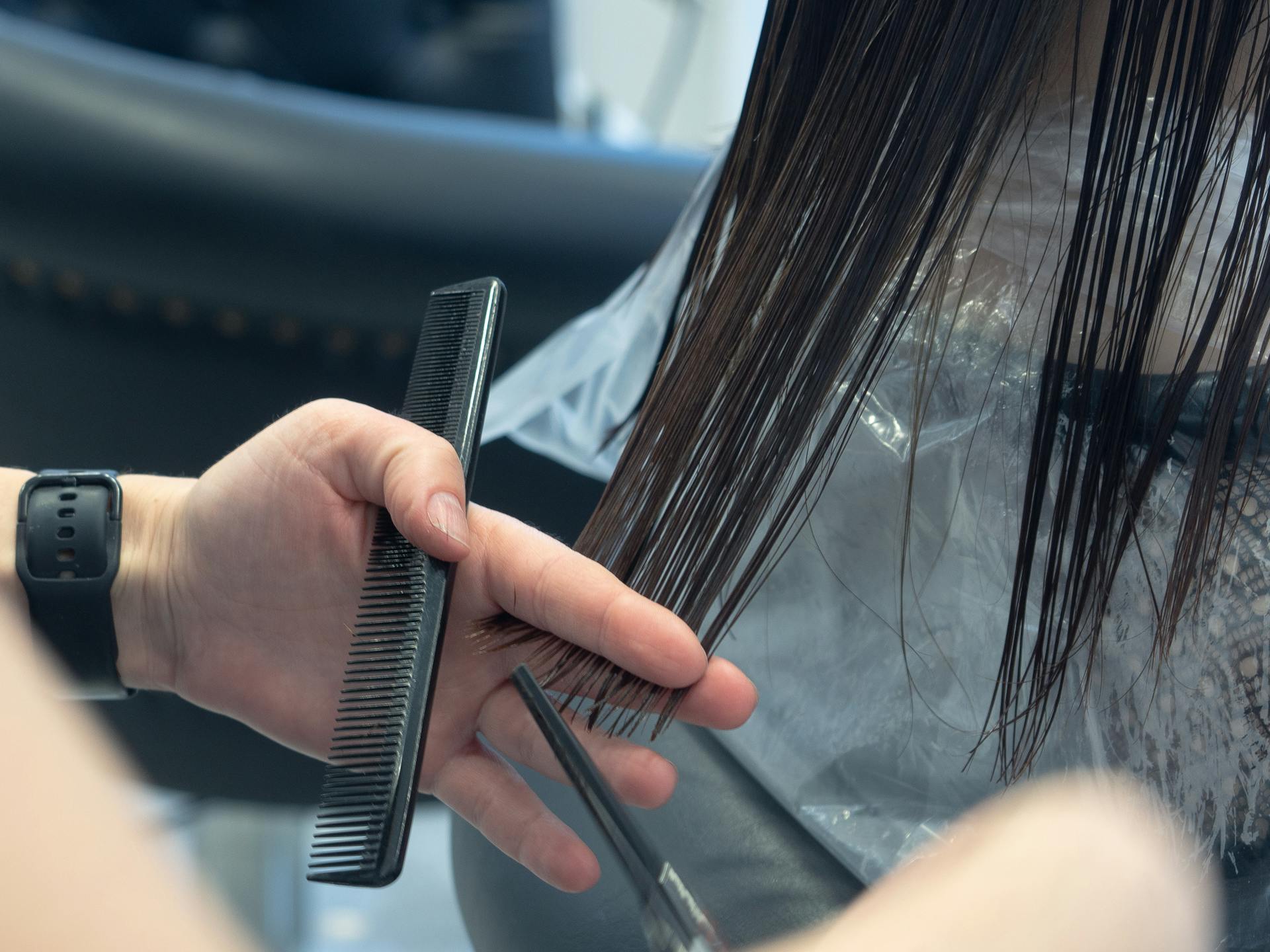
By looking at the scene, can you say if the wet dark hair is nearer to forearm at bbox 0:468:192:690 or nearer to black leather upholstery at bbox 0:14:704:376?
forearm at bbox 0:468:192:690

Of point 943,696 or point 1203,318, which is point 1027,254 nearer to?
point 1203,318

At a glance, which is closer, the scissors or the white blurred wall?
the scissors

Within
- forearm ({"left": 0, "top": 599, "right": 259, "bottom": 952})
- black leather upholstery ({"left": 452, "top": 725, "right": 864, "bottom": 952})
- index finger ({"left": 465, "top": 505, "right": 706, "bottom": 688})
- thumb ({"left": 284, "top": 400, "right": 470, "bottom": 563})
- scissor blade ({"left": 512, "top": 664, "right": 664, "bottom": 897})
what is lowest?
black leather upholstery ({"left": 452, "top": 725, "right": 864, "bottom": 952})

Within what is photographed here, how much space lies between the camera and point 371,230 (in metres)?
0.91

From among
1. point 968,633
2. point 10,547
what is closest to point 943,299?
point 968,633

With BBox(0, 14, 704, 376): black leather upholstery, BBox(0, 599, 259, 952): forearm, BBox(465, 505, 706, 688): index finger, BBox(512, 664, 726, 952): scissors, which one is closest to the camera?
BBox(0, 599, 259, 952): forearm

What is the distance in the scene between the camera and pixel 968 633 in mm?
497

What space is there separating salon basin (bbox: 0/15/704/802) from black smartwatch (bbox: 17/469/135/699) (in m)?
0.31

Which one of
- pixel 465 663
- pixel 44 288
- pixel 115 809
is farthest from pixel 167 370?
pixel 115 809

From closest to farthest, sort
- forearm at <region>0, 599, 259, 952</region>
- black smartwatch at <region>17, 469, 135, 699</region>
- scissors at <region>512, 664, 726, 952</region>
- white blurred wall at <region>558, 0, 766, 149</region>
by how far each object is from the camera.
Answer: forearm at <region>0, 599, 259, 952</region>
scissors at <region>512, 664, 726, 952</region>
black smartwatch at <region>17, 469, 135, 699</region>
white blurred wall at <region>558, 0, 766, 149</region>

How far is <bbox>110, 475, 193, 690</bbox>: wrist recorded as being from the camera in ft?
2.04

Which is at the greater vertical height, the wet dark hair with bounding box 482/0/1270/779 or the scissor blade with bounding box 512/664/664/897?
the wet dark hair with bounding box 482/0/1270/779

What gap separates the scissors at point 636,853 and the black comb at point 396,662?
0.07 m

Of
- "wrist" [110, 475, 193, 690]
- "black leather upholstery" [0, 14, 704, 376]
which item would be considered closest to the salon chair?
"black leather upholstery" [0, 14, 704, 376]
